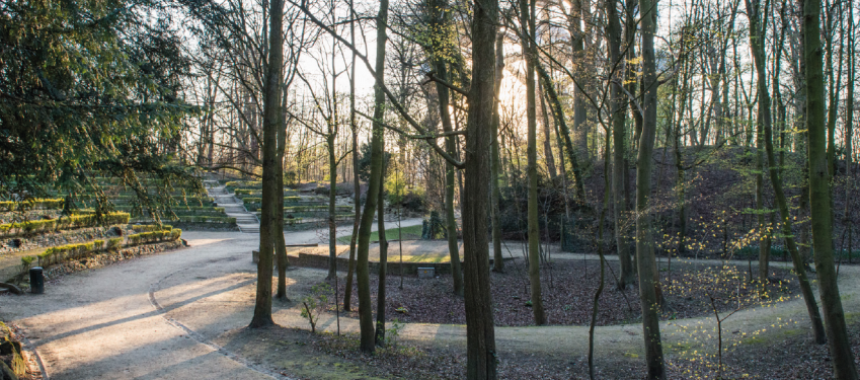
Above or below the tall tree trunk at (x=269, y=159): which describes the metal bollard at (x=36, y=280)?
below

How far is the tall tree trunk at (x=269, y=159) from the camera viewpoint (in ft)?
29.1

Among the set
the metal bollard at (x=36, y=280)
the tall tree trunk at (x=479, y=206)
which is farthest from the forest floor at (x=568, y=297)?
the metal bollard at (x=36, y=280)

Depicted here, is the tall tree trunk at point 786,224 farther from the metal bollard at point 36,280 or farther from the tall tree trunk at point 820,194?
the metal bollard at point 36,280

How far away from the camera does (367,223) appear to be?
8.20 m

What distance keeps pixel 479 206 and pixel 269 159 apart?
5251 millimetres

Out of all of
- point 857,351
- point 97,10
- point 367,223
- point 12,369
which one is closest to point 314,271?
point 367,223

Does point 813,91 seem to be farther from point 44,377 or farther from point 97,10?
point 44,377

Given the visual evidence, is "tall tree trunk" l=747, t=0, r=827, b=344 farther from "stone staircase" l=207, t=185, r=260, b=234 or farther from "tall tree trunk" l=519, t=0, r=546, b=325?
"stone staircase" l=207, t=185, r=260, b=234

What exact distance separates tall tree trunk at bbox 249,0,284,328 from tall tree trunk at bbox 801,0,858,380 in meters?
7.98

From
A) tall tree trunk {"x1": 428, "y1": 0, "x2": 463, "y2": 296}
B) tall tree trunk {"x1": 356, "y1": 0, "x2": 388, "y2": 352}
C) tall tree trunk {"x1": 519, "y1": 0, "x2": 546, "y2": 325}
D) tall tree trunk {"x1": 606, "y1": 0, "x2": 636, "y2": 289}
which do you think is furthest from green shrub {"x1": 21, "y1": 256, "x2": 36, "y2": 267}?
tall tree trunk {"x1": 606, "y1": 0, "x2": 636, "y2": 289}

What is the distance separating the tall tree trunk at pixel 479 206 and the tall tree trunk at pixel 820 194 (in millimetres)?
3951

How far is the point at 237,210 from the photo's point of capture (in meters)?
37.0

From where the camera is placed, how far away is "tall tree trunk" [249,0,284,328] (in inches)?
349

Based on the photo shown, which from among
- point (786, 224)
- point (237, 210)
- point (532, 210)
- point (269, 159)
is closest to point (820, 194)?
point (786, 224)
